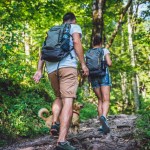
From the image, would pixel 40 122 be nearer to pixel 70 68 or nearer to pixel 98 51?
pixel 98 51

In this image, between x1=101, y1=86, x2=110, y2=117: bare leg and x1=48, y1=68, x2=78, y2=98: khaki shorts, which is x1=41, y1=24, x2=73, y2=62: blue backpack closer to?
x1=48, y1=68, x2=78, y2=98: khaki shorts

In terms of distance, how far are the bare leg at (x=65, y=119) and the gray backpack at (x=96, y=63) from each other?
6.50ft

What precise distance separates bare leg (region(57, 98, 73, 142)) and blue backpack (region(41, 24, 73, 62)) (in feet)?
2.32

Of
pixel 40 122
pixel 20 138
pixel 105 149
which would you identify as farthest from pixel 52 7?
pixel 105 149

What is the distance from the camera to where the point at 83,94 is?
16.5 meters

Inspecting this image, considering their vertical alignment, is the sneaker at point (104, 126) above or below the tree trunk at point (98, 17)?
below

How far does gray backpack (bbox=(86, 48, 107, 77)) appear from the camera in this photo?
23.7ft

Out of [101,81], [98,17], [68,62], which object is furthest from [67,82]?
[98,17]

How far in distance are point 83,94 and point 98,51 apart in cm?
927

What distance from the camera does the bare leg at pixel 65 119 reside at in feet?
16.8

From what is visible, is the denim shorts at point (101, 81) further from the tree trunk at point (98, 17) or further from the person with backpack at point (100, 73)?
the tree trunk at point (98, 17)

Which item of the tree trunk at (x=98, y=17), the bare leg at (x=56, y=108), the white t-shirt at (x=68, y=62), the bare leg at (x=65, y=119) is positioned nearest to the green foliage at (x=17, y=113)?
the bare leg at (x=56, y=108)

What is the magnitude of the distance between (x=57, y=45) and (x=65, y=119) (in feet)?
3.93

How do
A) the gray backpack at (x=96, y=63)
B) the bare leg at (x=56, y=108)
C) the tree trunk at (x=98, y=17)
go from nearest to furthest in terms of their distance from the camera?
1. the bare leg at (x=56, y=108)
2. the gray backpack at (x=96, y=63)
3. the tree trunk at (x=98, y=17)
